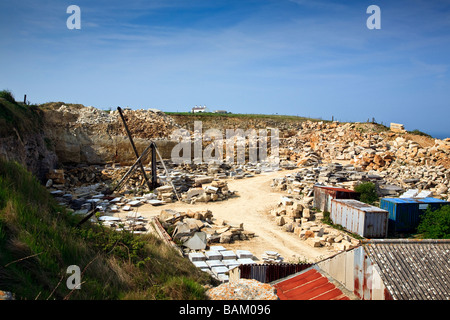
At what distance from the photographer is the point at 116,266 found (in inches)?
226

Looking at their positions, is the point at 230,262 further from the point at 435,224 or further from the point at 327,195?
the point at 435,224

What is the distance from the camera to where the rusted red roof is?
5.68 meters

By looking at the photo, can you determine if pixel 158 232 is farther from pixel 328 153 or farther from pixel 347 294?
pixel 328 153

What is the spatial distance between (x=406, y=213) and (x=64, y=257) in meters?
13.4

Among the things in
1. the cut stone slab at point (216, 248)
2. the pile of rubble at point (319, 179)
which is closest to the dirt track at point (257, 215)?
the cut stone slab at point (216, 248)

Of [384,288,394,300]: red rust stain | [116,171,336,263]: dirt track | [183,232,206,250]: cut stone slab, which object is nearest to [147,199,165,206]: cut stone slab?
[116,171,336,263]: dirt track

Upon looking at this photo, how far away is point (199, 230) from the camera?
12852 millimetres

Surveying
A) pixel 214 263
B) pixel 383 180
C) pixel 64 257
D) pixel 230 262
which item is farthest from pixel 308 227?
pixel 64 257

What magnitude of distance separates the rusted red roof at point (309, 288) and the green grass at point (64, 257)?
1.68 metres

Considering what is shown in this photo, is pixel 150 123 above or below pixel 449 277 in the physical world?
above

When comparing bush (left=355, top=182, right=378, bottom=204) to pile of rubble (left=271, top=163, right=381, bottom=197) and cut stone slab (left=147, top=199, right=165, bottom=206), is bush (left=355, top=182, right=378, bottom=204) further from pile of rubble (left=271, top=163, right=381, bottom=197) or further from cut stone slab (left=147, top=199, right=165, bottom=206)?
cut stone slab (left=147, top=199, right=165, bottom=206)

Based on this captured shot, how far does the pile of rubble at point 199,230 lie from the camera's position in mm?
11597
